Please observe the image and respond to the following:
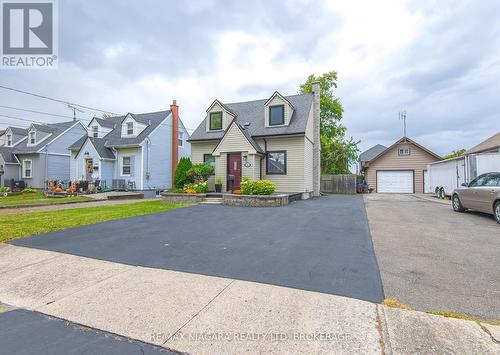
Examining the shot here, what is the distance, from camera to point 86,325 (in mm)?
2535

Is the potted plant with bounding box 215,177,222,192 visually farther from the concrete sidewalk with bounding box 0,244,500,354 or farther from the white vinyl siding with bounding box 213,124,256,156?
the concrete sidewalk with bounding box 0,244,500,354

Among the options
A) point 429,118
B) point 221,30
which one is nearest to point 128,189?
point 221,30

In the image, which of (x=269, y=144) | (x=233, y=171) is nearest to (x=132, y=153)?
(x=233, y=171)

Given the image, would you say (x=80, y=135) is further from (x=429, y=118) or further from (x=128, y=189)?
(x=429, y=118)

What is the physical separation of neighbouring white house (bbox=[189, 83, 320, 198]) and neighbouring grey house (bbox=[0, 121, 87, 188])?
1608cm

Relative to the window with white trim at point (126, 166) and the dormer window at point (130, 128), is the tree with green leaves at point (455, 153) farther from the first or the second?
the window with white trim at point (126, 166)

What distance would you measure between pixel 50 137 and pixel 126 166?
10.9 m

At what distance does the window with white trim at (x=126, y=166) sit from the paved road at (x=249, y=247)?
1361 centimetres

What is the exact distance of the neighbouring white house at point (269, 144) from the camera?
1460 centimetres

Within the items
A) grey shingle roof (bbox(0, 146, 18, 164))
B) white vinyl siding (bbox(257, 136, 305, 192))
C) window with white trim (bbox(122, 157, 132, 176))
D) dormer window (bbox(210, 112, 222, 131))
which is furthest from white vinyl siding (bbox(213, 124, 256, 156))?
grey shingle roof (bbox(0, 146, 18, 164))

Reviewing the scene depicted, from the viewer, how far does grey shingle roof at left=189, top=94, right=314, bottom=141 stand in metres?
15.2

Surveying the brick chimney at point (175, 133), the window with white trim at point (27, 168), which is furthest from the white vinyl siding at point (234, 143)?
the window with white trim at point (27, 168)

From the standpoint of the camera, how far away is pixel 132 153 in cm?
2005

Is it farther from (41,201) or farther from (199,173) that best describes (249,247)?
(41,201)
